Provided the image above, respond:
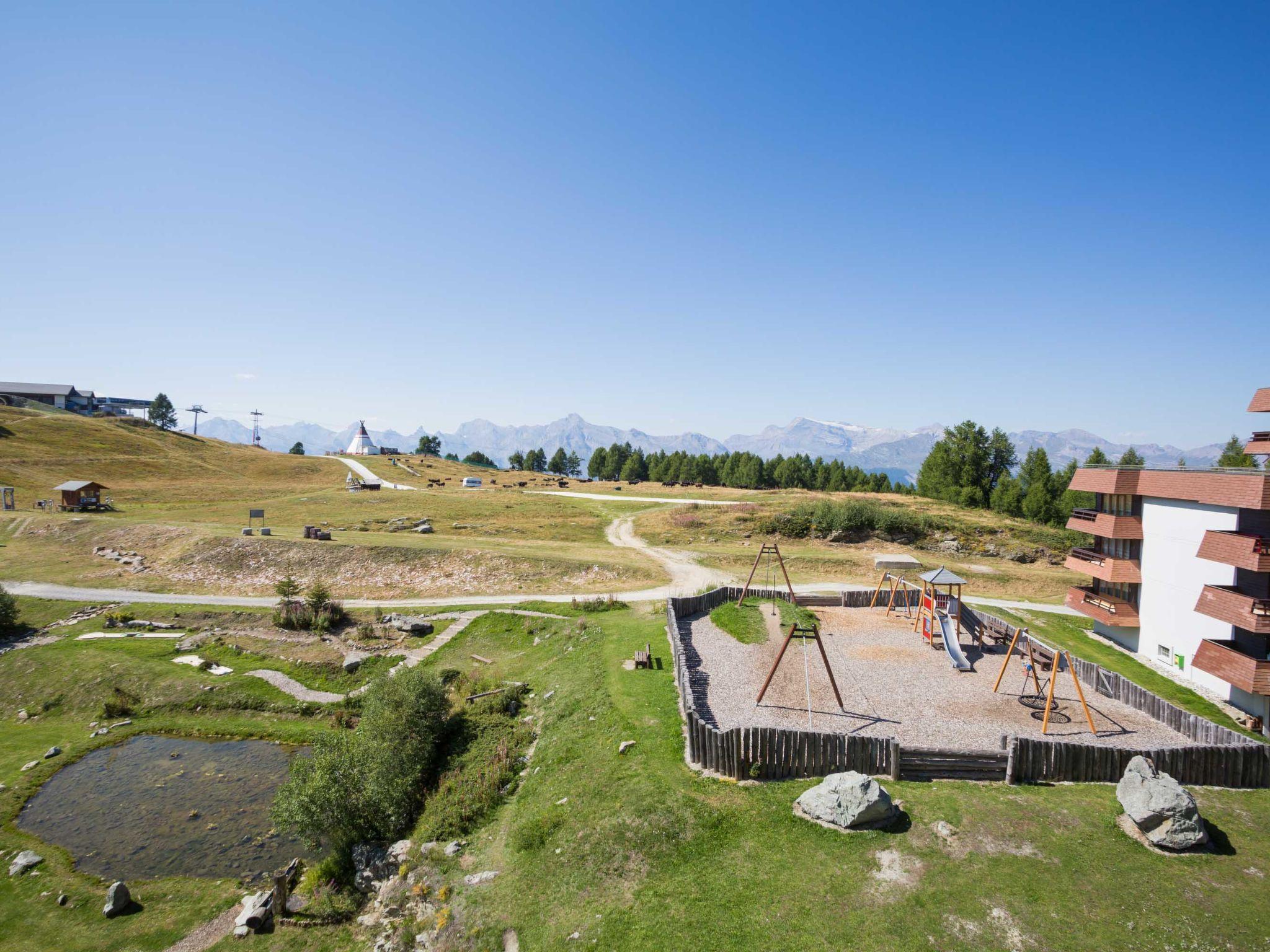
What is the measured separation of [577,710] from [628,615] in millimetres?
12608

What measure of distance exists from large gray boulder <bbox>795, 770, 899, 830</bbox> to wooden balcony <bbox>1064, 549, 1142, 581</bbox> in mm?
27928

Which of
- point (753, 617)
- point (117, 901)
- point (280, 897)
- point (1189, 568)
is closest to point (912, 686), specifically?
point (753, 617)

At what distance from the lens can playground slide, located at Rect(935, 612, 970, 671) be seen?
1086 inches

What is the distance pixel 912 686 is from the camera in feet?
83.5

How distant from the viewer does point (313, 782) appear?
63.0 feet

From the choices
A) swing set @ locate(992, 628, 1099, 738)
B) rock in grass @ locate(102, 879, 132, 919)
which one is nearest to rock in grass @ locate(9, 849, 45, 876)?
rock in grass @ locate(102, 879, 132, 919)

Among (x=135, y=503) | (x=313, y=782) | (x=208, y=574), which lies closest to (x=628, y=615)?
(x=313, y=782)

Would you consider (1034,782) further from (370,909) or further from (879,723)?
(370,909)

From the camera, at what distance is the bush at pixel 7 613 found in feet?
121

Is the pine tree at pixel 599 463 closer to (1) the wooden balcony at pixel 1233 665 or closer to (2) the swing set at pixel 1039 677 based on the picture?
(2) the swing set at pixel 1039 677

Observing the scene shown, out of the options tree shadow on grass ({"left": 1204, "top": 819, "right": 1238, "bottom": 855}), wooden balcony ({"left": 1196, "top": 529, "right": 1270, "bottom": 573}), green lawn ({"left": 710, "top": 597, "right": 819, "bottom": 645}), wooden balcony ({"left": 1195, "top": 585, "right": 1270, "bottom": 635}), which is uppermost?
wooden balcony ({"left": 1196, "top": 529, "right": 1270, "bottom": 573})

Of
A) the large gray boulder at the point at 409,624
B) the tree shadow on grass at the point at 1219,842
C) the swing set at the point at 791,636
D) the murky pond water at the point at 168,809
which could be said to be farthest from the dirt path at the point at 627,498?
the tree shadow on grass at the point at 1219,842

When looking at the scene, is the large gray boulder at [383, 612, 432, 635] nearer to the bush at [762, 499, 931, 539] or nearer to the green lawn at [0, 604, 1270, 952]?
the green lawn at [0, 604, 1270, 952]

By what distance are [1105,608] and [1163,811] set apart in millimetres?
24662
